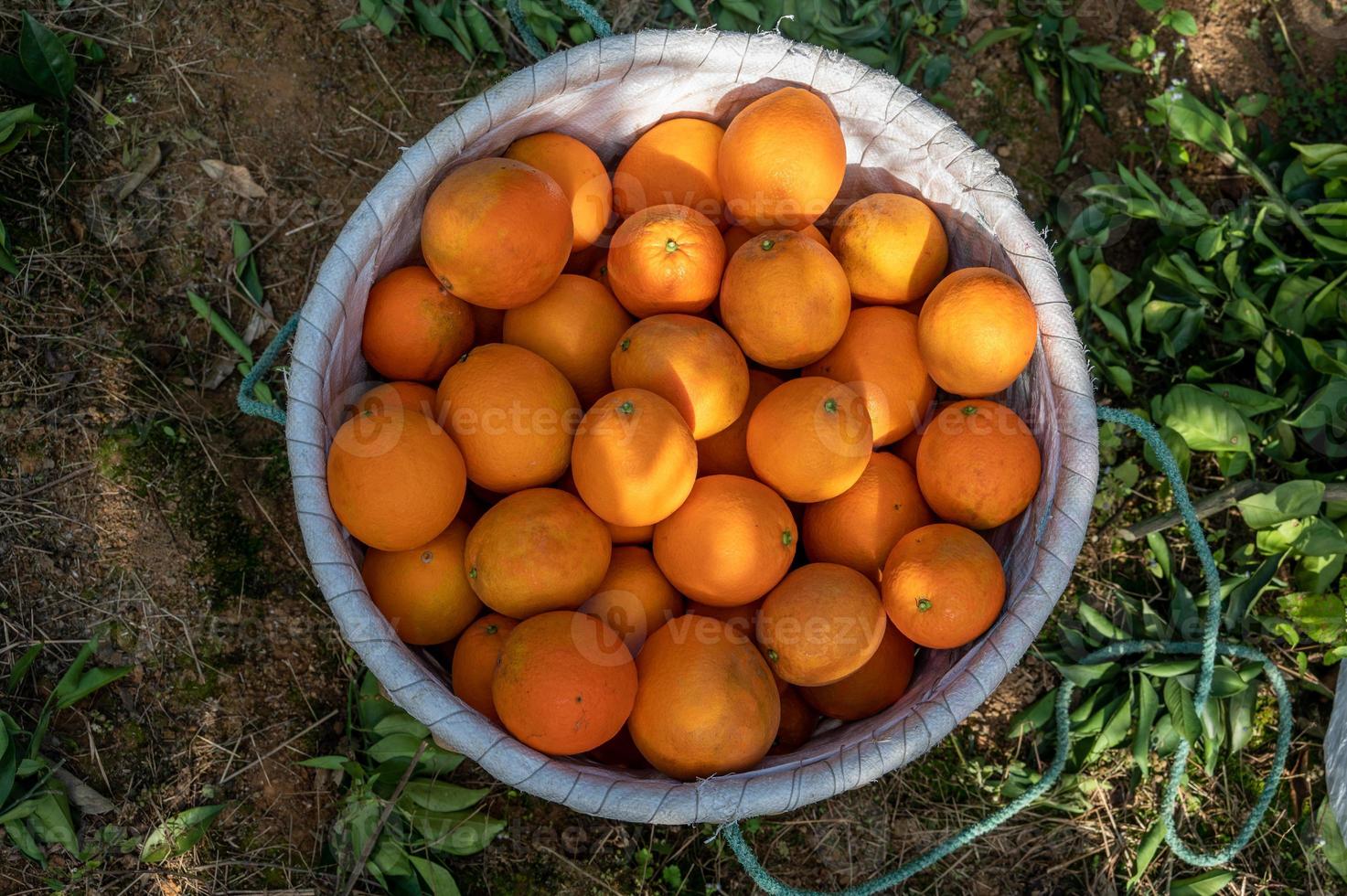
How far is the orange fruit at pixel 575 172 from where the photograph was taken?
2.14 metres

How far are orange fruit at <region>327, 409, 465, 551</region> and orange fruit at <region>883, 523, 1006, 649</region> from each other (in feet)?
2.95

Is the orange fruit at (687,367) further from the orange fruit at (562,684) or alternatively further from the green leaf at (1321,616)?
the green leaf at (1321,616)

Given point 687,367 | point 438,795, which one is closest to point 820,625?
point 687,367

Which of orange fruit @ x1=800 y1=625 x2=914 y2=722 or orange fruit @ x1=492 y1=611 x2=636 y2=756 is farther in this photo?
orange fruit @ x1=800 y1=625 x2=914 y2=722

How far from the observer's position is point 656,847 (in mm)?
2393

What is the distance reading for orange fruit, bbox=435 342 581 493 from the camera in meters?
1.87

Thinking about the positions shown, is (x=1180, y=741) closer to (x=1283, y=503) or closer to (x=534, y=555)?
(x=1283, y=503)

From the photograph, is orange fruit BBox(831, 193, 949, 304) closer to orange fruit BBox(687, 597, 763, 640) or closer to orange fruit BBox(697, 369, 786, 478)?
orange fruit BBox(697, 369, 786, 478)

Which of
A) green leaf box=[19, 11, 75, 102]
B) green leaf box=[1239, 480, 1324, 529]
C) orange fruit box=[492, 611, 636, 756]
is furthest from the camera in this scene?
green leaf box=[1239, 480, 1324, 529]

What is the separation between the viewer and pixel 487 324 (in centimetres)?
220

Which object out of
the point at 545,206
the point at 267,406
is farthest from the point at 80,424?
the point at 545,206

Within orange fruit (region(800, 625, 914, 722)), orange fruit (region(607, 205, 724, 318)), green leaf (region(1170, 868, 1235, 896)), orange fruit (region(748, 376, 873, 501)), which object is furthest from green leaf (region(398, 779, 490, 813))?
green leaf (region(1170, 868, 1235, 896))

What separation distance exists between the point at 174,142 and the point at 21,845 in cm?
176

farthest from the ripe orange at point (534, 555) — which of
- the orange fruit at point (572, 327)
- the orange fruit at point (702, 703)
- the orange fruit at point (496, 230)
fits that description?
the orange fruit at point (496, 230)
